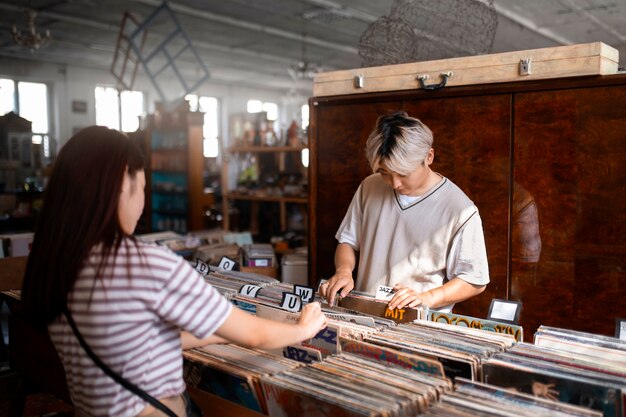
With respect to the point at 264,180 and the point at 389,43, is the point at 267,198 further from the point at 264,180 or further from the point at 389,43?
the point at 389,43

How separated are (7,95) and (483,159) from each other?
1340 centimetres

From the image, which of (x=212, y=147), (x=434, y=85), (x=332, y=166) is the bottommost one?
(x=332, y=166)

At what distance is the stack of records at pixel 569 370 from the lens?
1.19 meters

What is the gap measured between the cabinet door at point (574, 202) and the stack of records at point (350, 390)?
1.30 meters

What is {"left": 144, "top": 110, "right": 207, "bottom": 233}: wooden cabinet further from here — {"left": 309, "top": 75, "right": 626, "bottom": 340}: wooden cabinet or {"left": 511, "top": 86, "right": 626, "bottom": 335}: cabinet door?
{"left": 511, "top": 86, "right": 626, "bottom": 335}: cabinet door

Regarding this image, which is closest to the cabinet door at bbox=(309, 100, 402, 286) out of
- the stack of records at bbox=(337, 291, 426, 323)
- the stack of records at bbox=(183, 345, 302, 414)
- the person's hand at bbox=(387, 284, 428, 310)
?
the stack of records at bbox=(337, 291, 426, 323)

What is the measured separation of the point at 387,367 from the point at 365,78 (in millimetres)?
1815

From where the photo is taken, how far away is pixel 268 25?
33.8ft

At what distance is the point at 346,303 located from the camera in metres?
1.95

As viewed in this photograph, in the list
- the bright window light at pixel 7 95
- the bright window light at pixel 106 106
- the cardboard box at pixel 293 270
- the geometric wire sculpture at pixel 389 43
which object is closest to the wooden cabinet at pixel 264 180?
the cardboard box at pixel 293 270

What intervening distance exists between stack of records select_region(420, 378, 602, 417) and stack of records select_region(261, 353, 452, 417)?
0.06m

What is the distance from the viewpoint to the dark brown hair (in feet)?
3.88

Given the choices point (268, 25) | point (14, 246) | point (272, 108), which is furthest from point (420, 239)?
point (272, 108)

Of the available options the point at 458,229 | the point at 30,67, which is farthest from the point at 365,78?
the point at 30,67
